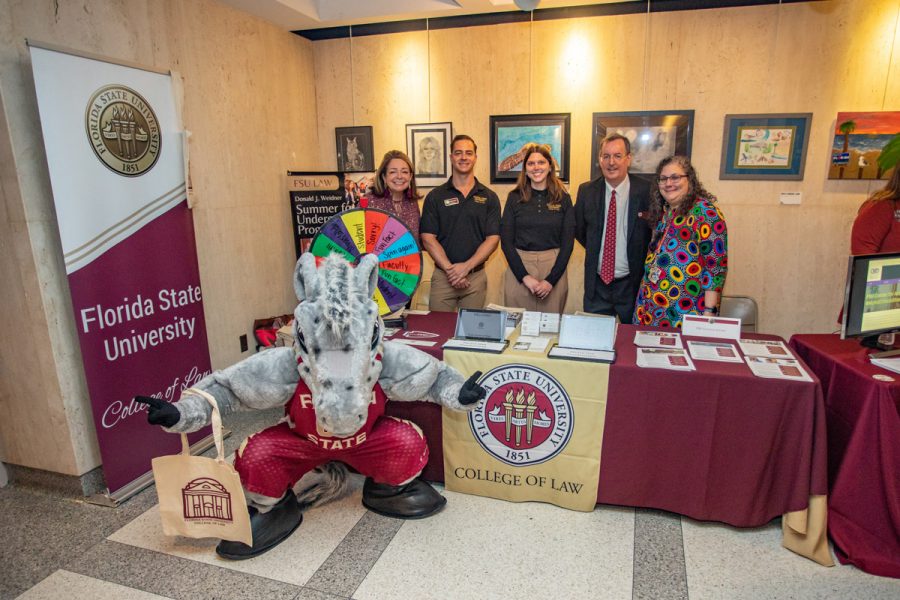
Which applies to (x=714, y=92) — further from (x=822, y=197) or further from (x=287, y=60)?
(x=287, y=60)

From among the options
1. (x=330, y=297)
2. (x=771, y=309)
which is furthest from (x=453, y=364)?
(x=771, y=309)

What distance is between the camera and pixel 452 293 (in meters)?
3.51

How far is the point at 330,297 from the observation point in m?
1.86

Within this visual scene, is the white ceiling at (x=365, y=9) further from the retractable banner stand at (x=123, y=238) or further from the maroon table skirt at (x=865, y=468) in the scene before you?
the maroon table skirt at (x=865, y=468)

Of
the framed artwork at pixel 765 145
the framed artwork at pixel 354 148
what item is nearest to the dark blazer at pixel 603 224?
the framed artwork at pixel 765 145

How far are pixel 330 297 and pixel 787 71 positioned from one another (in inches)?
154

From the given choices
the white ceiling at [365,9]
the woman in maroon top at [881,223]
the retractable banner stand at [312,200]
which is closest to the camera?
the woman in maroon top at [881,223]

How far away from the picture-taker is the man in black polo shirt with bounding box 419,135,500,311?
341cm

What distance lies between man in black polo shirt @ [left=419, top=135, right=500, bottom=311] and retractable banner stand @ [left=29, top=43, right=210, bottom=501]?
1.46 metres

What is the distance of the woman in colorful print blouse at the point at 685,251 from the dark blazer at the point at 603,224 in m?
0.34

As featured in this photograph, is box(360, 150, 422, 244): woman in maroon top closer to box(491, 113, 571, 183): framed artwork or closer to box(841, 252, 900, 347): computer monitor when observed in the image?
box(491, 113, 571, 183): framed artwork

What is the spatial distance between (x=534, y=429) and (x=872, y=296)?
1518 mm

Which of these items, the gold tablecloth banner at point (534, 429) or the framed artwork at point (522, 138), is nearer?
the gold tablecloth banner at point (534, 429)

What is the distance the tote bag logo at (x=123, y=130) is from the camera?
2441 mm
